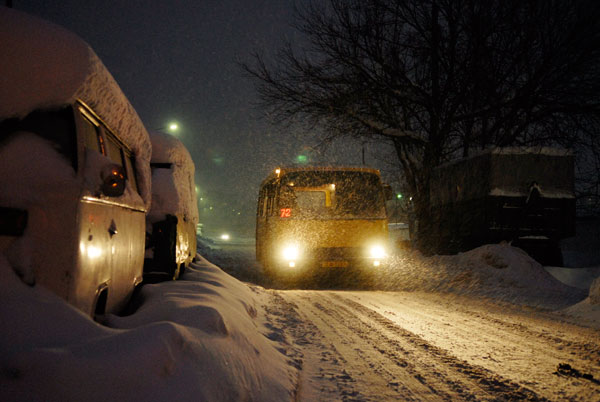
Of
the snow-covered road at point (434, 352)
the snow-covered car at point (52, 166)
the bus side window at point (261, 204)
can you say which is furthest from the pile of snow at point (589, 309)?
the bus side window at point (261, 204)

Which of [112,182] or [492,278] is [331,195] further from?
[112,182]

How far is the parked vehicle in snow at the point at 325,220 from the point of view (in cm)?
1237

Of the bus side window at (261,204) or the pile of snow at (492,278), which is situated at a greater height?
the bus side window at (261,204)

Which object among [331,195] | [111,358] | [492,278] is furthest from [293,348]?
[492,278]

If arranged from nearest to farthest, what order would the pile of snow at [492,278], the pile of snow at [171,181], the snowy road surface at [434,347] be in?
the snowy road surface at [434,347] → the pile of snow at [171,181] → the pile of snow at [492,278]

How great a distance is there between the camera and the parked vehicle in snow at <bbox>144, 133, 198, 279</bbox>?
254 inches

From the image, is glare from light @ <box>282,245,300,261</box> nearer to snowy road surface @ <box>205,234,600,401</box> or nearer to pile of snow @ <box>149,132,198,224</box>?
snowy road surface @ <box>205,234,600,401</box>

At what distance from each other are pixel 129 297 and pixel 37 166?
2.35 metres

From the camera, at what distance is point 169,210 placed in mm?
6945

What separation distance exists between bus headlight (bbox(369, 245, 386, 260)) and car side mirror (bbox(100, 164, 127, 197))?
32.0ft

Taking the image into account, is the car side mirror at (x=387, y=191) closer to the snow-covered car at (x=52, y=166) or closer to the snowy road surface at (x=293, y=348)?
the snowy road surface at (x=293, y=348)

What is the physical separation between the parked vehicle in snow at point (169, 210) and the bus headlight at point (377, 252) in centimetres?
514

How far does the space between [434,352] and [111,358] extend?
146 inches

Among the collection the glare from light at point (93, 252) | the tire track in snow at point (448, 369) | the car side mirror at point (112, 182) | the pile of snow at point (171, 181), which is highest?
the pile of snow at point (171, 181)
